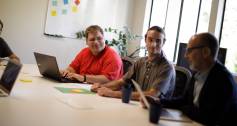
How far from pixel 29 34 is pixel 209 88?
3.77 metres

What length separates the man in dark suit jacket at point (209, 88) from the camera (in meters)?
1.61

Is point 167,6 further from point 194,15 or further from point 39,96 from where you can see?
point 39,96

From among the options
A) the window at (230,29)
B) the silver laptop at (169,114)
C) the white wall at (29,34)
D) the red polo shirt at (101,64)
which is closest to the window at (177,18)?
the window at (230,29)

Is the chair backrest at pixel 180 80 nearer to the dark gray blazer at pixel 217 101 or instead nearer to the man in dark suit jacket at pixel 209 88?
the man in dark suit jacket at pixel 209 88

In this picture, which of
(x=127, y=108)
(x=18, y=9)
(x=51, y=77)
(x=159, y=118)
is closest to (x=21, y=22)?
(x=18, y=9)

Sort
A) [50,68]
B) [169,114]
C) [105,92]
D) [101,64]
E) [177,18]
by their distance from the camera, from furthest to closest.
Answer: [177,18] < [101,64] < [50,68] < [105,92] < [169,114]

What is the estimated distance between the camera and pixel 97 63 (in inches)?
115

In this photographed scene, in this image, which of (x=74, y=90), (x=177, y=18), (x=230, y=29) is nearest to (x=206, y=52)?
(x=74, y=90)

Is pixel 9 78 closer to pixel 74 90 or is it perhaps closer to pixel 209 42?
pixel 74 90

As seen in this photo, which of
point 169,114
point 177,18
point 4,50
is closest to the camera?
point 169,114

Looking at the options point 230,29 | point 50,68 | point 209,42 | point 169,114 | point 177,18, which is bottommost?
point 169,114

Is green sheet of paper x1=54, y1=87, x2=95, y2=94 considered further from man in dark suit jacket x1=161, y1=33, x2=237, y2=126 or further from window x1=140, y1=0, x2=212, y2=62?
window x1=140, y1=0, x2=212, y2=62

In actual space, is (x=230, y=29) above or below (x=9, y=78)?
above

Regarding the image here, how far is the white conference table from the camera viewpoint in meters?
1.38
